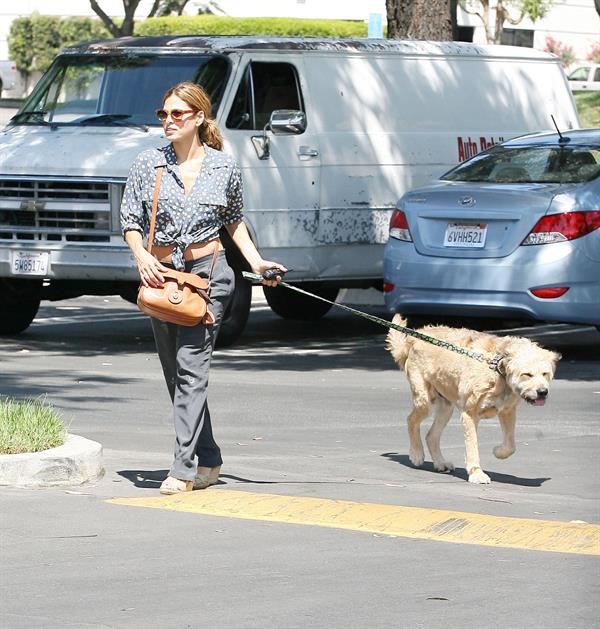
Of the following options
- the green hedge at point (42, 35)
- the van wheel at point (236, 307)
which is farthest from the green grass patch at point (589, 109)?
the van wheel at point (236, 307)

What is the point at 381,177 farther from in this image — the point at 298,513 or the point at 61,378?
the point at 298,513

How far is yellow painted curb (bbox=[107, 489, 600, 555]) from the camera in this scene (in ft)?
22.2

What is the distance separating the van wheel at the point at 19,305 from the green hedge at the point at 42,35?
41.9 metres

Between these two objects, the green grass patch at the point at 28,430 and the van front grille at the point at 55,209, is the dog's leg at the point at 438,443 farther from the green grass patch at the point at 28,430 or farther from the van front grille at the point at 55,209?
the van front grille at the point at 55,209

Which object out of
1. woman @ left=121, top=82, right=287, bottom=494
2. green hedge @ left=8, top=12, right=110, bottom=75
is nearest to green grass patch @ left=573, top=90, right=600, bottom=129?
green hedge @ left=8, top=12, right=110, bottom=75

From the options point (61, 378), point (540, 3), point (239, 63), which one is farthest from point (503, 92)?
point (540, 3)

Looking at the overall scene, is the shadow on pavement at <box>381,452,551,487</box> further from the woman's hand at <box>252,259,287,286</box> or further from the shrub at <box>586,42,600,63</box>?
the shrub at <box>586,42,600,63</box>

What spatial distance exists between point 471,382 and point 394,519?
1243mm

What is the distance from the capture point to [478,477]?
815 cm

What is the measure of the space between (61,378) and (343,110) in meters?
3.96

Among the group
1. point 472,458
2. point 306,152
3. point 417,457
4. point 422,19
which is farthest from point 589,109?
point 472,458

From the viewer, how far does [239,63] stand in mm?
13836

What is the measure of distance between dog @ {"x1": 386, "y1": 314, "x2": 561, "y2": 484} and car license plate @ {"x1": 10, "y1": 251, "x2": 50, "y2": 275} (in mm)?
5308

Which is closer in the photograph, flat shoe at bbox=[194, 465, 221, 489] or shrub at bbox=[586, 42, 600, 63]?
flat shoe at bbox=[194, 465, 221, 489]
